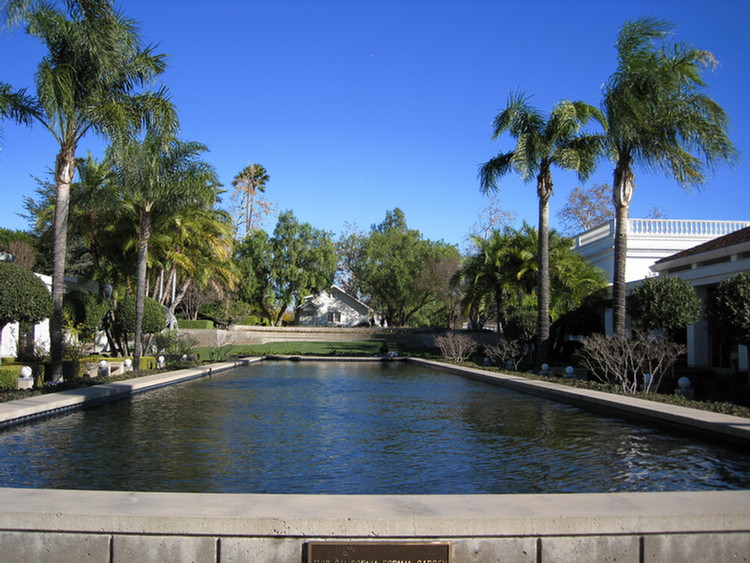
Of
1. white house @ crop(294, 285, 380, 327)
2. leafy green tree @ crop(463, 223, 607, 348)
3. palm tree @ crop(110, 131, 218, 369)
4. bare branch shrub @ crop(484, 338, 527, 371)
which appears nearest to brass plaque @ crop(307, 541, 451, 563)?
palm tree @ crop(110, 131, 218, 369)

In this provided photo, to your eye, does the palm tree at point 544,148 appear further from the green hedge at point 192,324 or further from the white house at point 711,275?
the green hedge at point 192,324

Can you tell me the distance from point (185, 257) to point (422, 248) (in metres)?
28.2

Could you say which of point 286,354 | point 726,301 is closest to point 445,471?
point 726,301

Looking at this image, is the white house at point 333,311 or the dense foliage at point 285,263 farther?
the white house at point 333,311

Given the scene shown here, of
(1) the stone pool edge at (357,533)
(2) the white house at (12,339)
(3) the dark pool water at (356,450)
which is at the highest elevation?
(2) the white house at (12,339)

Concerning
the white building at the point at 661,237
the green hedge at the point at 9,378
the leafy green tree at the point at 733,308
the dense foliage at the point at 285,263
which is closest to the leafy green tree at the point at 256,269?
the dense foliage at the point at 285,263

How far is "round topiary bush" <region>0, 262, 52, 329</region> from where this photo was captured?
47.6ft

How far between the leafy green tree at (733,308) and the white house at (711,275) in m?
4.14

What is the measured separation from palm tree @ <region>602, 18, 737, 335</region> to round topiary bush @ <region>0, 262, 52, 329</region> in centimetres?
1481

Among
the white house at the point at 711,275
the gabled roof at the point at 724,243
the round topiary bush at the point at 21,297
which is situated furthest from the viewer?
the gabled roof at the point at 724,243

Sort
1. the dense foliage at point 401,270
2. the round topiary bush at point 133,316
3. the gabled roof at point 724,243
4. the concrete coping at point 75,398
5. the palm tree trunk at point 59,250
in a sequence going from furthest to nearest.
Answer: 1. the dense foliage at point 401,270
2. the round topiary bush at point 133,316
3. the gabled roof at point 724,243
4. the palm tree trunk at point 59,250
5. the concrete coping at point 75,398

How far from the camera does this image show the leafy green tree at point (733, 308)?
14.0 meters

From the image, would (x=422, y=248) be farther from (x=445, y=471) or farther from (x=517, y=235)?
(x=445, y=471)

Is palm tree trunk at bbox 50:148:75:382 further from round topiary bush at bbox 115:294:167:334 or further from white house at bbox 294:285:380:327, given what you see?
white house at bbox 294:285:380:327
